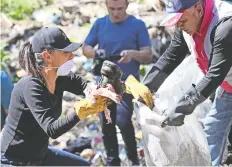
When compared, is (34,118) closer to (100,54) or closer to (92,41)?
(100,54)

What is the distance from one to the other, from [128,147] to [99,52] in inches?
33.7

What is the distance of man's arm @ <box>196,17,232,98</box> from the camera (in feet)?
11.6

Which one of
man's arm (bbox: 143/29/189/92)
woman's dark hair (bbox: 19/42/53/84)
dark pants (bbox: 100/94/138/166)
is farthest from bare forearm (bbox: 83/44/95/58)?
woman's dark hair (bbox: 19/42/53/84)

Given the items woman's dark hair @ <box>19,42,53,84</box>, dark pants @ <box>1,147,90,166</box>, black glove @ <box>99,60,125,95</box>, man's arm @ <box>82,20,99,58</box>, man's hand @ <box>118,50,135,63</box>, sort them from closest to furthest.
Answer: black glove @ <box>99,60,125,95</box>, woman's dark hair @ <box>19,42,53,84</box>, dark pants @ <box>1,147,90,166</box>, man's hand @ <box>118,50,135,63</box>, man's arm @ <box>82,20,99,58</box>

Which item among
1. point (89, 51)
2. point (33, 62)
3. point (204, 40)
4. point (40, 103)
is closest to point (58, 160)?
point (40, 103)

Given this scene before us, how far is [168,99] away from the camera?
14.8 ft

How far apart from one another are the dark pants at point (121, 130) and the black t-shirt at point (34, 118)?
3.84 feet

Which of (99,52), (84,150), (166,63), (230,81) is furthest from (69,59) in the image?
(84,150)

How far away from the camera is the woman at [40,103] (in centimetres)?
371

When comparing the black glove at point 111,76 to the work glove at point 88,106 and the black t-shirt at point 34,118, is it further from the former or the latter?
the black t-shirt at point 34,118

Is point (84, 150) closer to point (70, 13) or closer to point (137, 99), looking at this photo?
point (137, 99)

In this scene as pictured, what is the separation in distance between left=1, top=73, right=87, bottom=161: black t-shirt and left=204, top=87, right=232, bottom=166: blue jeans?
914 millimetres

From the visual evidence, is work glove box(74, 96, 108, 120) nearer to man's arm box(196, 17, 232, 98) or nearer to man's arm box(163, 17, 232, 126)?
man's arm box(163, 17, 232, 126)

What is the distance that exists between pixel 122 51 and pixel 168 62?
42.8 inches
